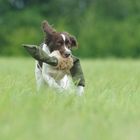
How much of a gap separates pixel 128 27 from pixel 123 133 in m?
39.0

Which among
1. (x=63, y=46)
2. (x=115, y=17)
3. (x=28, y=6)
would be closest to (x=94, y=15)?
(x=115, y=17)

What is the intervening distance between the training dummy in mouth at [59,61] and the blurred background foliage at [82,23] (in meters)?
32.5

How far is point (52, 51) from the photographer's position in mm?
6516

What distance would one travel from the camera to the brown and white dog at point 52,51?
20.7 ft

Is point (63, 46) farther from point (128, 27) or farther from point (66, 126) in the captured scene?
point (128, 27)

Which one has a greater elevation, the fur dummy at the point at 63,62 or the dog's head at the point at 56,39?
the dog's head at the point at 56,39

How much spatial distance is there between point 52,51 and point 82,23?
36.3 m

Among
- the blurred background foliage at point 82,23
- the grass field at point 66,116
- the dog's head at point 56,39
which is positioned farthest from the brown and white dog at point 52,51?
the blurred background foliage at point 82,23

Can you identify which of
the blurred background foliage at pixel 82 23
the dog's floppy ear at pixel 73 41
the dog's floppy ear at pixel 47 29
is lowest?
the blurred background foliage at pixel 82 23

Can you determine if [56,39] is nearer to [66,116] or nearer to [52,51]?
[52,51]

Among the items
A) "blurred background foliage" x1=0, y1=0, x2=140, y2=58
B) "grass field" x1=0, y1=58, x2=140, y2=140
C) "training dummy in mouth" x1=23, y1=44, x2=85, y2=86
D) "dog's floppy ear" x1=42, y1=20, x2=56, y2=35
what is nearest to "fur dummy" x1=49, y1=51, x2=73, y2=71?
"training dummy in mouth" x1=23, y1=44, x2=85, y2=86

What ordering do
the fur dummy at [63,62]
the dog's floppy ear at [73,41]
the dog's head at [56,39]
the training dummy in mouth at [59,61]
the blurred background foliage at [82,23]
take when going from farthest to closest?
the blurred background foliage at [82,23] < the dog's floppy ear at [73,41] < the dog's head at [56,39] < the fur dummy at [63,62] < the training dummy in mouth at [59,61]

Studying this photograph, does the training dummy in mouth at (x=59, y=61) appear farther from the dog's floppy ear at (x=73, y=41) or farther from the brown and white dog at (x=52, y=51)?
the dog's floppy ear at (x=73, y=41)

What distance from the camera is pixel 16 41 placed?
1615 inches
